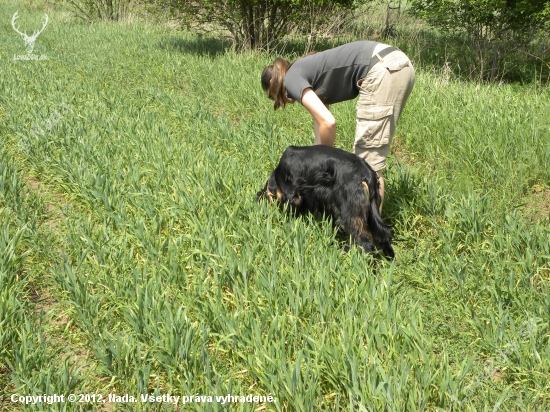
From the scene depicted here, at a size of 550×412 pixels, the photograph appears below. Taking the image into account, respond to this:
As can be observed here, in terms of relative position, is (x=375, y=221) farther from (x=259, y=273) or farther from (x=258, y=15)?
(x=258, y=15)

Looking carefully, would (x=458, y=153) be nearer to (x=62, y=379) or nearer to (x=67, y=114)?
(x=62, y=379)

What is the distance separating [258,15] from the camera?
9797mm

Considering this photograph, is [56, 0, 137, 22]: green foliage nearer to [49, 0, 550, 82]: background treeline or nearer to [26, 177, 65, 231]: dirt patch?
[49, 0, 550, 82]: background treeline

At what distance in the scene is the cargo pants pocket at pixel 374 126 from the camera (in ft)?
10.9

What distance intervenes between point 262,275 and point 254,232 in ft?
1.87

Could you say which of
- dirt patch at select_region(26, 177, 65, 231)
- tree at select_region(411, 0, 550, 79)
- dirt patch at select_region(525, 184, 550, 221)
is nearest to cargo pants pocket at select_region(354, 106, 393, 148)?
dirt patch at select_region(525, 184, 550, 221)

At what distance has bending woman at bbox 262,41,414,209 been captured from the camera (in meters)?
3.23

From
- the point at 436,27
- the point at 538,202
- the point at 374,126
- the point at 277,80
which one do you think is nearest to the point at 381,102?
the point at 374,126

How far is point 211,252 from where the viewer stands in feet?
10.2

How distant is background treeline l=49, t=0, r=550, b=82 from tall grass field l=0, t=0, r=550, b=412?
274 cm

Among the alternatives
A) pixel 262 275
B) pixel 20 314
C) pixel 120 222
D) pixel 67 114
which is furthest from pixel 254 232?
pixel 67 114

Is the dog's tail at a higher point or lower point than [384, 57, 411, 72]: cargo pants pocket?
lower

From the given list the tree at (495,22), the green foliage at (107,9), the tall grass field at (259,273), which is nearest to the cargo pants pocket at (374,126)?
the tall grass field at (259,273)

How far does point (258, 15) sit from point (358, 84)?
7.12 metres
